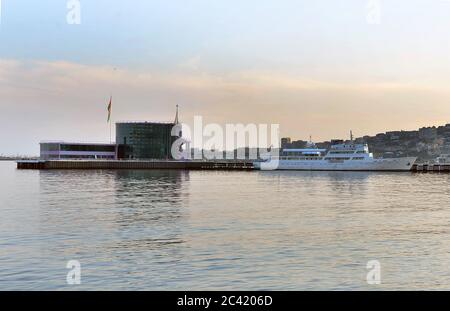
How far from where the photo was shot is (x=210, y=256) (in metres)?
22.9

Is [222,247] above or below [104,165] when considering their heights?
below

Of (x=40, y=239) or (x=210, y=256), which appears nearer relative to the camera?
(x=210, y=256)

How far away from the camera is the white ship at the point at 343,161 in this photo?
6412 inches

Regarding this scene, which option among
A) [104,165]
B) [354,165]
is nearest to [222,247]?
[354,165]

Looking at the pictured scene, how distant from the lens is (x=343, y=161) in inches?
6501

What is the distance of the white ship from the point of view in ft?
534

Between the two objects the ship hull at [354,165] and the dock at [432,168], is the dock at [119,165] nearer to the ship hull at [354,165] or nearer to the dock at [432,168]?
the dock at [432,168]

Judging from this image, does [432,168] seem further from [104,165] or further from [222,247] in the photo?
[222,247]

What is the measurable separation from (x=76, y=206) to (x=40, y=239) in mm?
17481

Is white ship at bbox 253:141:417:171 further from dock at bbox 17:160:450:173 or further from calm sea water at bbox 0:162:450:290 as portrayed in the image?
calm sea water at bbox 0:162:450:290

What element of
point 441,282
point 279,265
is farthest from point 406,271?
point 279,265

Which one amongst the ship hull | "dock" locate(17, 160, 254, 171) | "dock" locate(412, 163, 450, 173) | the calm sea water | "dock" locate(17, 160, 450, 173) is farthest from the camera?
"dock" locate(17, 160, 254, 171)

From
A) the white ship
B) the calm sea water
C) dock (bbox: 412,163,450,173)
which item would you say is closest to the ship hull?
the white ship
